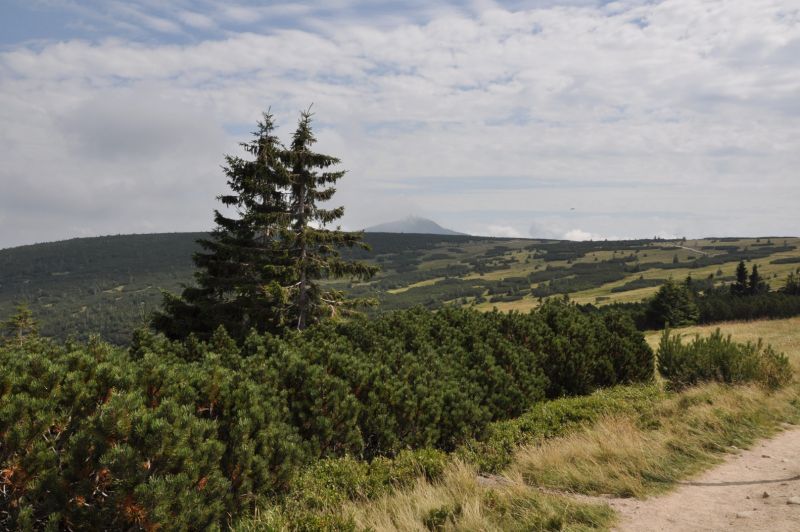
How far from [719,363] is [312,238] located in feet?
53.3

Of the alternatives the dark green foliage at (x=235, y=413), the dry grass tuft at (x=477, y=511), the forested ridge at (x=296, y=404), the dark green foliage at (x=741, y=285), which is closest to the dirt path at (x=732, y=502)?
the dry grass tuft at (x=477, y=511)

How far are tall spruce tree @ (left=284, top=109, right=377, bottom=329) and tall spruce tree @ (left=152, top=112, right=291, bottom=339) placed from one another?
0.73 meters

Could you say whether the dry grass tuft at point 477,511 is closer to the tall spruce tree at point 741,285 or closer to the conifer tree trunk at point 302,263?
the conifer tree trunk at point 302,263

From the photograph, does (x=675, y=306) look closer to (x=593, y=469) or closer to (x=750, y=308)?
(x=750, y=308)

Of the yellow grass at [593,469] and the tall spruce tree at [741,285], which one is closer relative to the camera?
the yellow grass at [593,469]

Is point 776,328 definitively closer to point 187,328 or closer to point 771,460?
point 771,460

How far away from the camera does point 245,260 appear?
2455cm

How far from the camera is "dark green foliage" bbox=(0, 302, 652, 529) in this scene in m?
5.05

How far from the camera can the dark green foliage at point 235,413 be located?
199 inches

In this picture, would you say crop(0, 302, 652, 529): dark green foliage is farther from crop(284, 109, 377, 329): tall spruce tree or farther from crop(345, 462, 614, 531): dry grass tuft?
crop(284, 109, 377, 329): tall spruce tree

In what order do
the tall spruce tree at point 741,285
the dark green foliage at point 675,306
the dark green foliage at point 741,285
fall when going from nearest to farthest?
the dark green foliage at point 675,306
the dark green foliage at point 741,285
the tall spruce tree at point 741,285

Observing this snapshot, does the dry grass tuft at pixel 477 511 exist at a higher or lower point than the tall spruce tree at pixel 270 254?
lower

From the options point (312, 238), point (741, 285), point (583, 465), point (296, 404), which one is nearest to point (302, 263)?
point (312, 238)

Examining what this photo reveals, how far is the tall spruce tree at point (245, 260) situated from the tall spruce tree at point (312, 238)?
28.6 inches
